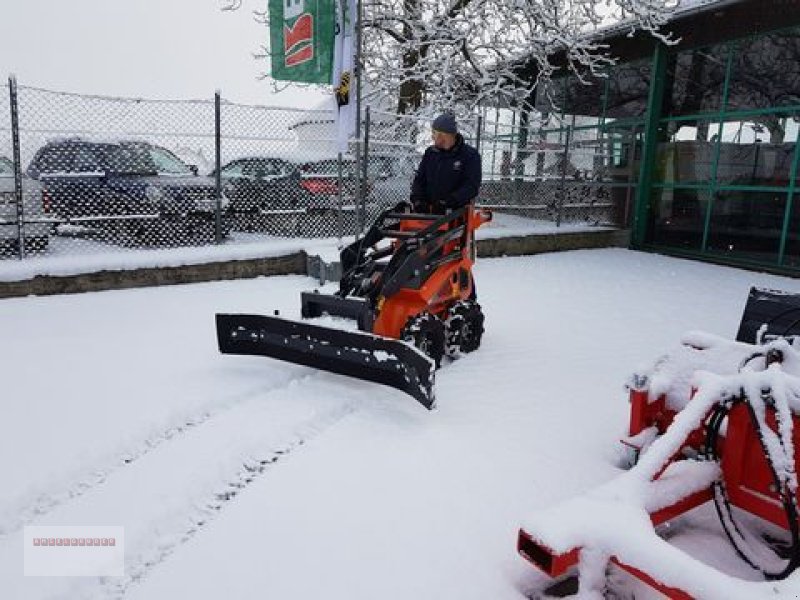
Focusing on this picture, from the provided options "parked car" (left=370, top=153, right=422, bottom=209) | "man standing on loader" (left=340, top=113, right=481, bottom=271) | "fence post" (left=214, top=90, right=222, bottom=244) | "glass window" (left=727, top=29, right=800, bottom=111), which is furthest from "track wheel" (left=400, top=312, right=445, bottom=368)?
"glass window" (left=727, top=29, right=800, bottom=111)

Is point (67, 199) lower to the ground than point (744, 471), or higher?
higher

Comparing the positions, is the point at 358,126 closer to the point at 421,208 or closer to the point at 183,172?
the point at 183,172

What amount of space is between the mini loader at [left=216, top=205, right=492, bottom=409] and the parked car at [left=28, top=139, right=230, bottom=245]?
371 cm

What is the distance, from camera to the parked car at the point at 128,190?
7.16 m

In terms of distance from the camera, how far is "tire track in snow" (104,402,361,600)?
245cm

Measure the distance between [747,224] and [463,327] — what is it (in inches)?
322

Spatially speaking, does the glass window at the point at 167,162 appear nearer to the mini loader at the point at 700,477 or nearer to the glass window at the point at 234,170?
the glass window at the point at 234,170

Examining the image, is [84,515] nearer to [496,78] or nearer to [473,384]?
[473,384]

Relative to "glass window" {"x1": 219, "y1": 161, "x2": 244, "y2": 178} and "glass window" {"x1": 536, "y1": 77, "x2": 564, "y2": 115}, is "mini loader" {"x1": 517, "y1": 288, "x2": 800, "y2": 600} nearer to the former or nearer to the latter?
"glass window" {"x1": 219, "y1": 161, "x2": 244, "y2": 178}

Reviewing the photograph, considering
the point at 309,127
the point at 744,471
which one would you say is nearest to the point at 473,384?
the point at 744,471

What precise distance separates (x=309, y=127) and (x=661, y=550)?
27.2 feet

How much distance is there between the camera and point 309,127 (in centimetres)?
925

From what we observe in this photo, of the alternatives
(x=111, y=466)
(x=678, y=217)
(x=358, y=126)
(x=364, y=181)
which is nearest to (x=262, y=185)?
(x=364, y=181)

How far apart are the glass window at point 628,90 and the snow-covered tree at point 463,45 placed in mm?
543
